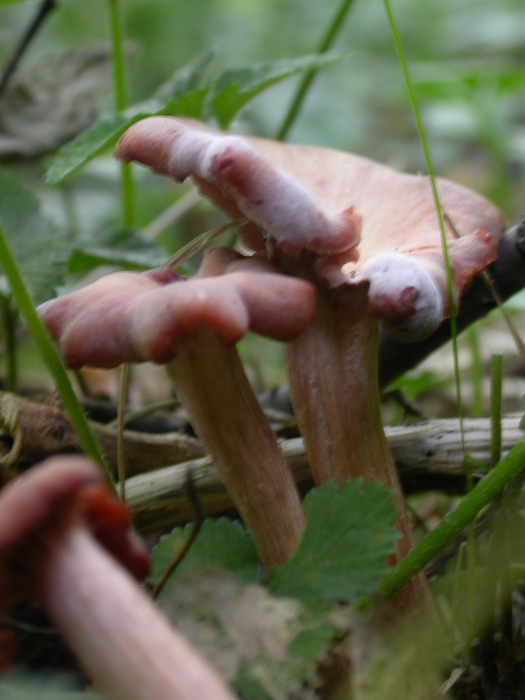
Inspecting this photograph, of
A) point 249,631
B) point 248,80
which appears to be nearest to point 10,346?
point 248,80

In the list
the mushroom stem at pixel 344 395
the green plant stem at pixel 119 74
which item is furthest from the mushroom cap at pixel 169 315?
the green plant stem at pixel 119 74

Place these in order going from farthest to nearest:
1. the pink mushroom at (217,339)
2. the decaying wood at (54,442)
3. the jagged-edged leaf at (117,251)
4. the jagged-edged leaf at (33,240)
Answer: the jagged-edged leaf at (117,251) < the jagged-edged leaf at (33,240) < the decaying wood at (54,442) < the pink mushroom at (217,339)

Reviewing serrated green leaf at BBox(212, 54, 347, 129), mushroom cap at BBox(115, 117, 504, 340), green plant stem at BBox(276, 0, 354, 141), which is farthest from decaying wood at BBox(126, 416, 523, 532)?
green plant stem at BBox(276, 0, 354, 141)

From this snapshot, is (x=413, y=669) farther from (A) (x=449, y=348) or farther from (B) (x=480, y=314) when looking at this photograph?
(A) (x=449, y=348)

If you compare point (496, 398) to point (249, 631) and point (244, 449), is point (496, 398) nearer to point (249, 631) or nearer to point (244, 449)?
point (244, 449)

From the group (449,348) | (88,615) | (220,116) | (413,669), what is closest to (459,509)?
(413,669)

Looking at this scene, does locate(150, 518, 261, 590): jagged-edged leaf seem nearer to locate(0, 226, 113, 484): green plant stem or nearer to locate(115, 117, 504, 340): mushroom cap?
locate(0, 226, 113, 484): green plant stem

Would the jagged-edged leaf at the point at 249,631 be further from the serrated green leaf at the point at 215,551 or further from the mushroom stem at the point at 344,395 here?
the mushroom stem at the point at 344,395

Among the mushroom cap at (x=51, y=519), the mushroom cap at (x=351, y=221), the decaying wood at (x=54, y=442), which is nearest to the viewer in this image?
the mushroom cap at (x=51, y=519)
